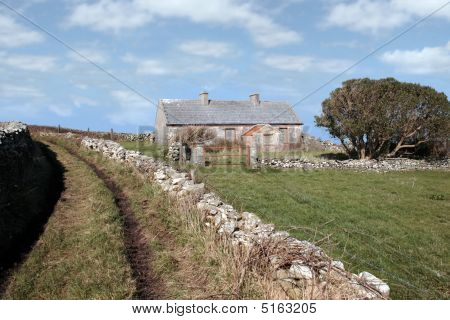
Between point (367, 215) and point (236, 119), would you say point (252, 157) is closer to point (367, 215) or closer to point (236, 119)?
point (367, 215)

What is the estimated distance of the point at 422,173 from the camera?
26828mm

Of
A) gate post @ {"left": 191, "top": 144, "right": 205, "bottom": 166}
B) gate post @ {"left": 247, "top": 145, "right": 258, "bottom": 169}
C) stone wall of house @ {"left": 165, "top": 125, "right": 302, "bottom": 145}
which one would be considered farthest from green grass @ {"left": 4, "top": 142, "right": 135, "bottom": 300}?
stone wall of house @ {"left": 165, "top": 125, "right": 302, "bottom": 145}

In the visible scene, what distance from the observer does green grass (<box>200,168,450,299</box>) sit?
9.24 metres

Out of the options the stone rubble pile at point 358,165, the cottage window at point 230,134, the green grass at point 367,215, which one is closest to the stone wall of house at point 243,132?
the cottage window at point 230,134

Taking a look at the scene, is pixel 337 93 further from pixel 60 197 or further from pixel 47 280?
Result: pixel 47 280

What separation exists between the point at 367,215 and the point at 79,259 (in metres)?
9.13

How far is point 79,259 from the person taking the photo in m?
8.84

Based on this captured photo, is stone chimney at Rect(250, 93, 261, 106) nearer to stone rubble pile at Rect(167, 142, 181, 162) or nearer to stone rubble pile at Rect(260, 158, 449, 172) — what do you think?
stone rubble pile at Rect(260, 158, 449, 172)

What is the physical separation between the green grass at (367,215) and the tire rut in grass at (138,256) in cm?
280

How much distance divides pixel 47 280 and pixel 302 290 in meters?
4.64

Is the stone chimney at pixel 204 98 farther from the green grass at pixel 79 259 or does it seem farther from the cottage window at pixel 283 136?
the green grass at pixel 79 259

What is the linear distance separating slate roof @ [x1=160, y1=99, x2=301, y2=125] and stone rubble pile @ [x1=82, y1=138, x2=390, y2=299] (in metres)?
30.5

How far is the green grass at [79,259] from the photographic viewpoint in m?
7.50

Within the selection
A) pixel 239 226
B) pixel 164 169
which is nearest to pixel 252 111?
pixel 164 169
